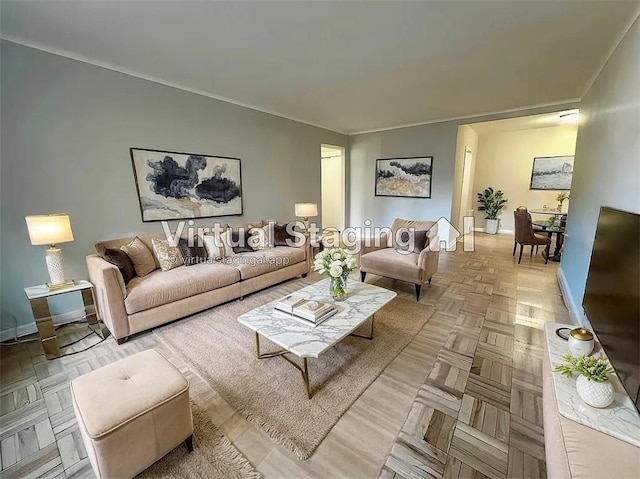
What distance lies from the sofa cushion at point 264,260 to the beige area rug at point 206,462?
1.89m

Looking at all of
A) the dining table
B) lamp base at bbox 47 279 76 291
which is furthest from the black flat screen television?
the dining table

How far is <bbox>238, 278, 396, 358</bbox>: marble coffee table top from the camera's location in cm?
176

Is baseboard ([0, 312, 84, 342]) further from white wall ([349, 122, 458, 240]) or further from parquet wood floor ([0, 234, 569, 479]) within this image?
white wall ([349, 122, 458, 240])

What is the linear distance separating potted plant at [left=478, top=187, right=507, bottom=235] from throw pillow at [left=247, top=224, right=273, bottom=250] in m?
6.44

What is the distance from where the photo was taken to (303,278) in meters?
4.13

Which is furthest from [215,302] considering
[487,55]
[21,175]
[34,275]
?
[487,55]

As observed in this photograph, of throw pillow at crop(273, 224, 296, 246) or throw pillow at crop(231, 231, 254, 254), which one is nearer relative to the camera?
throw pillow at crop(231, 231, 254, 254)

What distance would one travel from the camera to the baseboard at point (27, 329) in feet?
8.25

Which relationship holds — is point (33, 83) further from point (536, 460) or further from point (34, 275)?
point (536, 460)

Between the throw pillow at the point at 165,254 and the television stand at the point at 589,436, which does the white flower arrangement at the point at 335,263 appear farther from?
the throw pillow at the point at 165,254

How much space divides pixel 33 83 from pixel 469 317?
475cm

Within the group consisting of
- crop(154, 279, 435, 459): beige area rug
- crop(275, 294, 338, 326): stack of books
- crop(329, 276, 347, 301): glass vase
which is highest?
crop(329, 276, 347, 301): glass vase

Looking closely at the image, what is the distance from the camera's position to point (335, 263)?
2.25 metres

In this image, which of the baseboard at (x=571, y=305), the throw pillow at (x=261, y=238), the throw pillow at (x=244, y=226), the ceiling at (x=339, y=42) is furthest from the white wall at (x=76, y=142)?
the baseboard at (x=571, y=305)
